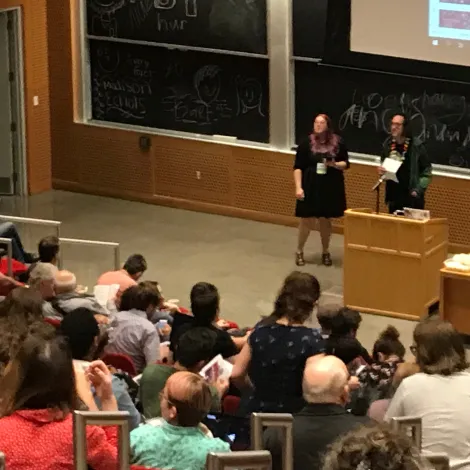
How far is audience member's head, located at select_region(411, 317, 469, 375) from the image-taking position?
5.18m

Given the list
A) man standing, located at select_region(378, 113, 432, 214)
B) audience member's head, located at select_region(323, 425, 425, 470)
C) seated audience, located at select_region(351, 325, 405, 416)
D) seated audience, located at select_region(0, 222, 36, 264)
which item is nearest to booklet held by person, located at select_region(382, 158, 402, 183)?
man standing, located at select_region(378, 113, 432, 214)

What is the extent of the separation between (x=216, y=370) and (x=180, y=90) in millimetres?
7584

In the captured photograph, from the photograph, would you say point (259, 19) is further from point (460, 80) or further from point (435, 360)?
point (435, 360)

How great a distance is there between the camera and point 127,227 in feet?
42.6

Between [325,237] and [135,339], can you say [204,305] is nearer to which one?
[135,339]

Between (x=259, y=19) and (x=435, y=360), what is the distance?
7977 mm

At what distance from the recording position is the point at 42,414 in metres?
3.79

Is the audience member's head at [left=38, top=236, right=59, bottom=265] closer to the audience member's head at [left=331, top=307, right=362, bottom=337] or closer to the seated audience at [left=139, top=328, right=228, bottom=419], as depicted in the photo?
the audience member's head at [left=331, top=307, right=362, bottom=337]

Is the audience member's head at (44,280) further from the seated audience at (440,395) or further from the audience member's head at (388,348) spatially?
the seated audience at (440,395)

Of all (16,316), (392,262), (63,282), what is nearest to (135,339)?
(63,282)

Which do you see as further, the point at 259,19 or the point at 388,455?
Result: the point at 259,19

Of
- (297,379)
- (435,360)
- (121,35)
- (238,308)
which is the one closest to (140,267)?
(238,308)

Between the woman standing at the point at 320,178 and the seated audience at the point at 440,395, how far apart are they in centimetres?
586

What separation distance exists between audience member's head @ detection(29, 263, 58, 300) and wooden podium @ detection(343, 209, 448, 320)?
2.90m
